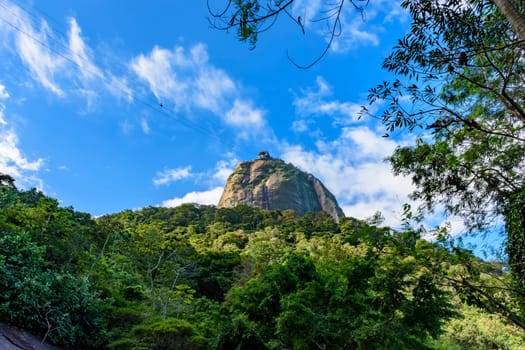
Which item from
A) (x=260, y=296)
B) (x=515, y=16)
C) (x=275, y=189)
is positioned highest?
(x=275, y=189)

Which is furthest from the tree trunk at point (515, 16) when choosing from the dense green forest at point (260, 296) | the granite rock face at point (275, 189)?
the granite rock face at point (275, 189)

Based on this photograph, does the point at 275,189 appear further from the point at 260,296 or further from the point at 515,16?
the point at 515,16

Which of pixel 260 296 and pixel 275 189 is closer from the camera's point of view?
pixel 260 296

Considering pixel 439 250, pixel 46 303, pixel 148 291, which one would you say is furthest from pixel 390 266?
pixel 148 291

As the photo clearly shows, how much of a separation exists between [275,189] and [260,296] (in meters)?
42.6

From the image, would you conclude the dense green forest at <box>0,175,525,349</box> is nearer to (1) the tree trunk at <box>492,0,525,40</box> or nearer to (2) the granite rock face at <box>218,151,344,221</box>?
(1) the tree trunk at <box>492,0,525,40</box>

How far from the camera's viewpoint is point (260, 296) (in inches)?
232

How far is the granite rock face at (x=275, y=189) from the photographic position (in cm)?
4791

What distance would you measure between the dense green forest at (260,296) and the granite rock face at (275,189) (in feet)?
115

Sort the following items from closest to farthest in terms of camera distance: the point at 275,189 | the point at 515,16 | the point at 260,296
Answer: the point at 515,16 → the point at 260,296 → the point at 275,189

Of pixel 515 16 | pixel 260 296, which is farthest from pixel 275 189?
pixel 515 16

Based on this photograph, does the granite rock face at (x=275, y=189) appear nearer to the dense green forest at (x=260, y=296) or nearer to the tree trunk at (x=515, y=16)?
the dense green forest at (x=260, y=296)

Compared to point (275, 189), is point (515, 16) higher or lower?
lower

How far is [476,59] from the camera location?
3.29 meters
